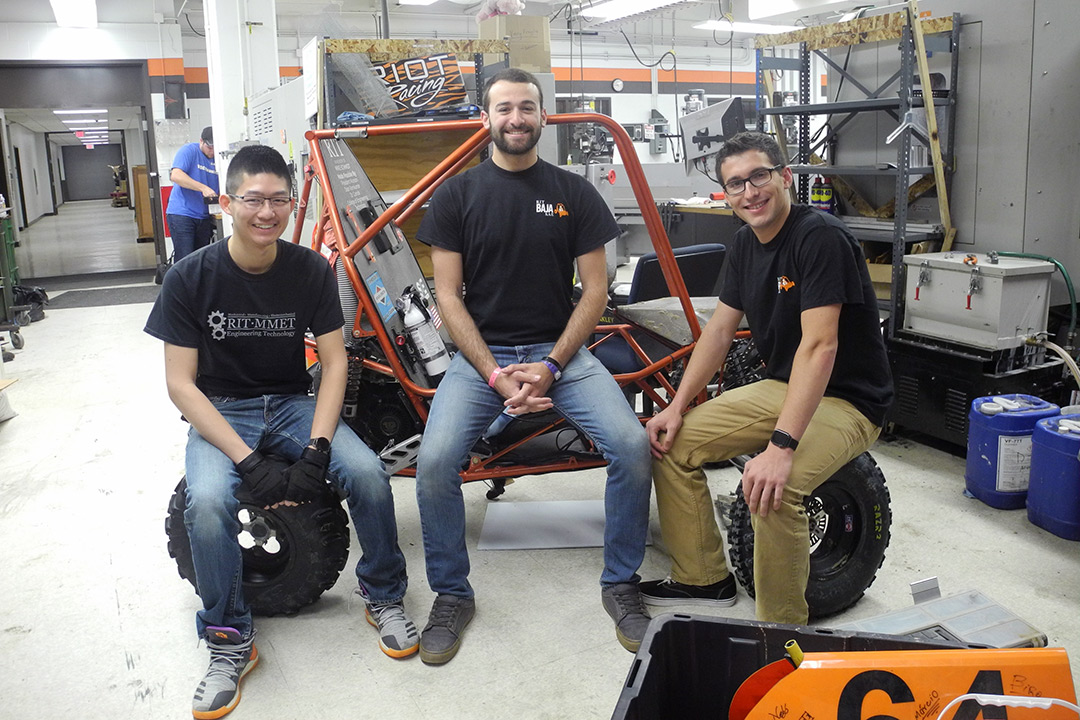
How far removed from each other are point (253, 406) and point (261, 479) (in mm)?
285

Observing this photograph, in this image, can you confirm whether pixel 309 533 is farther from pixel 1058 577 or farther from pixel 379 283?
pixel 1058 577

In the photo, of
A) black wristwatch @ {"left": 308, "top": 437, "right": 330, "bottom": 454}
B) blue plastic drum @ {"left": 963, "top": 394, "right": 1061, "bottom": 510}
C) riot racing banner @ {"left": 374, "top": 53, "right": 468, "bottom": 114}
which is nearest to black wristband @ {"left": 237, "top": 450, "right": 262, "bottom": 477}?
black wristwatch @ {"left": 308, "top": 437, "right": 330, "bottom": 454}

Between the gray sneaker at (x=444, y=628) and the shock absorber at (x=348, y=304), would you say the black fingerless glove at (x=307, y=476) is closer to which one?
the gray sneaker at (x=444, y=628)

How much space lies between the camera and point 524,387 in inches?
94.9

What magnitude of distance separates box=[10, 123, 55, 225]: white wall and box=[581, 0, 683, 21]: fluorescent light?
14170 mm

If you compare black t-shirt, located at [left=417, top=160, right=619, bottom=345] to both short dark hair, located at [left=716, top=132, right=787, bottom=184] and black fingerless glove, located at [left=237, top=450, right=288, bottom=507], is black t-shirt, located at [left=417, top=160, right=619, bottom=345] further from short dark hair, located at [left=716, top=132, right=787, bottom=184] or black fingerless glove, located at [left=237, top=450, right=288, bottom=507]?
black fingerless glove, located at [left=237, top=450, right=288, bottom=507]

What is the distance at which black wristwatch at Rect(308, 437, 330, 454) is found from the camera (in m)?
2.26

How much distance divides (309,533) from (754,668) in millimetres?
1313

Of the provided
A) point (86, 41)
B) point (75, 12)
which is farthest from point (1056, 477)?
point (86, 41)

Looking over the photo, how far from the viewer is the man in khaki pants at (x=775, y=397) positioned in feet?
6.76

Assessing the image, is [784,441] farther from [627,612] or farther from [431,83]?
[431,83]

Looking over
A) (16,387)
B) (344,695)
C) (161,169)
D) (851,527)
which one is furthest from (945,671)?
(161,169)

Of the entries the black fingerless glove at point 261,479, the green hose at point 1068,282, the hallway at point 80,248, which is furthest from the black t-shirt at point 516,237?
the hallway at point 80,248

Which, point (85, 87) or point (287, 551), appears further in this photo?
point (85, 87)
